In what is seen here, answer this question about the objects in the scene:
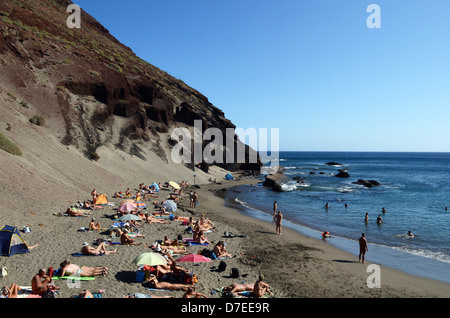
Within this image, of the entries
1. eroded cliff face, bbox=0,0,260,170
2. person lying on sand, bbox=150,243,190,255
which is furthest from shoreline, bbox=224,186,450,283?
eroded cliff face, bbox=0,0,260,170

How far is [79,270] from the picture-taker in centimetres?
1077

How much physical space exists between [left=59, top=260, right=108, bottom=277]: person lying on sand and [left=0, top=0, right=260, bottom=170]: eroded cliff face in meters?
25.2

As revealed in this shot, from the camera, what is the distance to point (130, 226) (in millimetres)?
17672

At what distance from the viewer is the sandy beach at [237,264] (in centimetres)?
1070

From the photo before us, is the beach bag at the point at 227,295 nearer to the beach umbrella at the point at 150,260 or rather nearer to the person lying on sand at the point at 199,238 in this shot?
the beach umbrella at the point at 150,260

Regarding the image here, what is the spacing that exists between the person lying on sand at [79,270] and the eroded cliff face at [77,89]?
2520 cm

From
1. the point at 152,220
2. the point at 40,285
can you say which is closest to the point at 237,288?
the point at 40,285

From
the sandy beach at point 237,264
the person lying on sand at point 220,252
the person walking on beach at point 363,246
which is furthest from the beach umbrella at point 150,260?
the person walking on beach at point 363,246

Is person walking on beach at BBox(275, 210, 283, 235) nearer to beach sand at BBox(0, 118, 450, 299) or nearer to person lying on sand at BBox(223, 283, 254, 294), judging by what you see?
beach sand at BBox(0, 118, 450, 299)

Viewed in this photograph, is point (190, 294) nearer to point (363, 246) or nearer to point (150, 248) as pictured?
point (150, 248)

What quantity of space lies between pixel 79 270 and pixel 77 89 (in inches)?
1454
